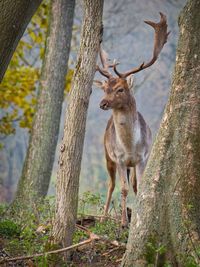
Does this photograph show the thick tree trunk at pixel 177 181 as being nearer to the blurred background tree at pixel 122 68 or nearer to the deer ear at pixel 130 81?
the deer ear at pixel 130 81

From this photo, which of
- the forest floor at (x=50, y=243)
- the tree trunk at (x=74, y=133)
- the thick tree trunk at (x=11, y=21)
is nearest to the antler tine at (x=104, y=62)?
the forest floor at (x=50, y=243)

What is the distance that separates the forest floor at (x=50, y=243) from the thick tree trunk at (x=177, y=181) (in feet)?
2.57

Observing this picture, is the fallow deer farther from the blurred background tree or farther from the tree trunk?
the blurred background tree

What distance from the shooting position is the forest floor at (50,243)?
22.4 feet

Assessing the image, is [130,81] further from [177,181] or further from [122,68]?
[122,68]

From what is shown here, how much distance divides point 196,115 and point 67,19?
20.0ft

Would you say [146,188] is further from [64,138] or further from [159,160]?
[64,138]

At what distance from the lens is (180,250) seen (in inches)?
242

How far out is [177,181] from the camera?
20.7 ft

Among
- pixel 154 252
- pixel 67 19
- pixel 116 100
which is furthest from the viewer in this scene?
pixel 67 19

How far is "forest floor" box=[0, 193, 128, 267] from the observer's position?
6828 millimetres

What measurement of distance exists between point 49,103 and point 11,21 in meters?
5.41

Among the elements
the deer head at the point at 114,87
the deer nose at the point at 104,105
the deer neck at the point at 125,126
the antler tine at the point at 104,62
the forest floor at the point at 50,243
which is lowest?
the forest floor at the point at 50,243

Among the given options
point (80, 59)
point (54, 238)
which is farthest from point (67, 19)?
point (54, 238)
